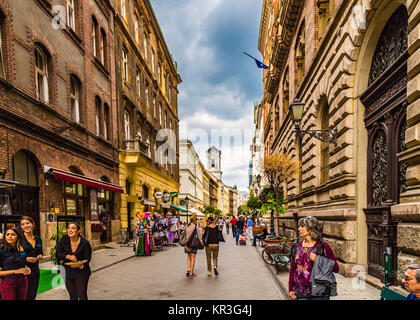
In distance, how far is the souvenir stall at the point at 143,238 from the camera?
568 inches

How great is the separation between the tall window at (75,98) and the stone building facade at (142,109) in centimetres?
493

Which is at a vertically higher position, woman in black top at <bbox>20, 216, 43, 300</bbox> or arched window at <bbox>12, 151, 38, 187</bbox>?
arched window at <bbox>12, 151, 38, 187</bbox>

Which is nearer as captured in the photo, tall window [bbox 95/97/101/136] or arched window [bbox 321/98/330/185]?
arched window [bbox 321/98/330/185]

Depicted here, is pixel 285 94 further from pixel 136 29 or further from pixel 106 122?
pixel 136 29

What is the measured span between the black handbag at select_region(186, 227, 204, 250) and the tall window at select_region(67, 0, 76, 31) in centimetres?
1211

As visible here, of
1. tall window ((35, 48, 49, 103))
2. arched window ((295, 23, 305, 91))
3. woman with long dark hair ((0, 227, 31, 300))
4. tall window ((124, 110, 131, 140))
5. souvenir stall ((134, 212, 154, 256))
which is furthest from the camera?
tall window ((124, 110, 131, 140))

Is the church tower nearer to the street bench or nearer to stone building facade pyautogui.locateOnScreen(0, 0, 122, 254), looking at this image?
stone building facade pyautogui.locateOnScreen(0, 0, 122, 254)

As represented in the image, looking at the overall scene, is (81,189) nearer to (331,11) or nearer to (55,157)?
(55,157)

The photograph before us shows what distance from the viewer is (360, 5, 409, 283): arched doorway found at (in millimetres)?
6805

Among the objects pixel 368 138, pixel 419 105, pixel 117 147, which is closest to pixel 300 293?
pixel 419 105

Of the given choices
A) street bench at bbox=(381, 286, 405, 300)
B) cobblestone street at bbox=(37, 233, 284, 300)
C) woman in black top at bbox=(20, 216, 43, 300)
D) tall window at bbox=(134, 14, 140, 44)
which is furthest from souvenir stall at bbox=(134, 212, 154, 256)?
tall window at bbox=(134, 14, 140, 44)

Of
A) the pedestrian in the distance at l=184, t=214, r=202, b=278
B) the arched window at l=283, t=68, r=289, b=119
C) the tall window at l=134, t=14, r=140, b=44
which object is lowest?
the pedestrian in the distance at l=184, t=214, r=202, b=278

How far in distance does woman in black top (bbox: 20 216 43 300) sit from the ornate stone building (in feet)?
20.1

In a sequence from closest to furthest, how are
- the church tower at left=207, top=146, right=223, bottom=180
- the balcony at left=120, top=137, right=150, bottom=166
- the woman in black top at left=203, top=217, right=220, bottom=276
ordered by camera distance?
the woman in black top at left=203, top=217, right=220, bottom=276 < the balcony at left=120, top=137, right=150, bottom=166 < the church tower at left=207, top=146, right=223, bottom=180
